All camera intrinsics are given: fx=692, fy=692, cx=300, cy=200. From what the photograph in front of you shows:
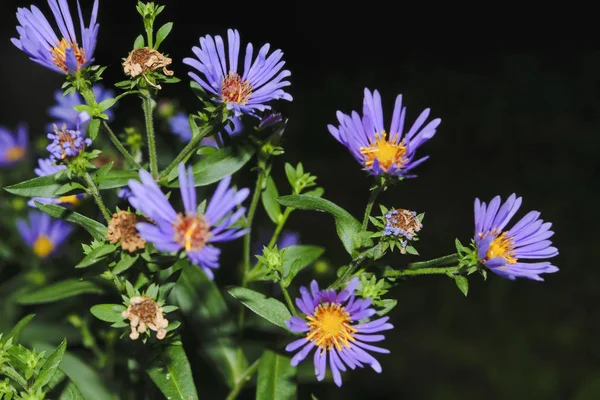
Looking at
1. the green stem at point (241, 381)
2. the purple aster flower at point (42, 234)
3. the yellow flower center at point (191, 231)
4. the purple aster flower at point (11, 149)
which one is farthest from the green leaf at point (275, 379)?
the purple aster flower at point (11, 149)

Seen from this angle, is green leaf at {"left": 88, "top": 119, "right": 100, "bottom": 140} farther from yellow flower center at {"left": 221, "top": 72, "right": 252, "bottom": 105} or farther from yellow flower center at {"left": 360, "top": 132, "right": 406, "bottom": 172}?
yellow flower center at {"left": 360, "top": 132, "right": 406, "bottom": 172}

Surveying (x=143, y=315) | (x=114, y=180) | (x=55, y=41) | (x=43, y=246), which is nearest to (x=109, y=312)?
(x=143, y=315)

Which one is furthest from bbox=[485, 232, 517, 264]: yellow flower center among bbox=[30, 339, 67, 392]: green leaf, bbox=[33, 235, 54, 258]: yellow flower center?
bbox=[33, 235, 54, 258]: yellow flower center

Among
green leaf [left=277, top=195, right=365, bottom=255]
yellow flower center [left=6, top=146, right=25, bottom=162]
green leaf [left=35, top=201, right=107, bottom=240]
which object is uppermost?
yellow flower center [left=6, top=146, right=25, bottom=162]

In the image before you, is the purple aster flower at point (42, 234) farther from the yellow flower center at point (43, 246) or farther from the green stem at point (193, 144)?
the green stem at point (193, 144)

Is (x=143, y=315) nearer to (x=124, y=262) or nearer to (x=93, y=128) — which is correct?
(x=124, y=262)

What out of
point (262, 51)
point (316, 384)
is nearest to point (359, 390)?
point (316, 384)
